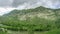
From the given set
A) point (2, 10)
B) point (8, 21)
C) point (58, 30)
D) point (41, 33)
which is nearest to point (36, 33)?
point (41, 33)

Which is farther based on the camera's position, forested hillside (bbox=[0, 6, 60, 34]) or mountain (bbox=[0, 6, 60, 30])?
mountain (bbox=[0, 6, 60, 30])

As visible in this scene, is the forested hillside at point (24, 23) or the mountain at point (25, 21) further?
the mountain at point (25, 21)

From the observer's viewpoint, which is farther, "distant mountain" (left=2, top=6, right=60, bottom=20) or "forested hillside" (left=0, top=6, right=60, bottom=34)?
"distant mountain" (left=2, top=6, right=60, bottom=20)

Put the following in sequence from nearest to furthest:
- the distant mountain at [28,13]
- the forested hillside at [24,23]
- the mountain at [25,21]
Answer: the forested hillside at [24,23], the mountain at [25,21], the distant mountain at [28,13]

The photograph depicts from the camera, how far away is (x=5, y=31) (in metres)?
7.78

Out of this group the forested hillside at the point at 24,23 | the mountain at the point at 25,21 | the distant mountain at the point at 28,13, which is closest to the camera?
the forested hillside at the point at 24,23

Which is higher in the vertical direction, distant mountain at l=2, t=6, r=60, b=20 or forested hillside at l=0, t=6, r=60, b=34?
distant mountain at l=2, t=6, r=60, b=20

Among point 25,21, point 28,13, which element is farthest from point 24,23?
point 28,13

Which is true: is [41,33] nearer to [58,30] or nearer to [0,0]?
[58,30]

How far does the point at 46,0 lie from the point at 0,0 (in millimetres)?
2134

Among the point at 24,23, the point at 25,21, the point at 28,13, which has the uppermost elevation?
the point at 28,13

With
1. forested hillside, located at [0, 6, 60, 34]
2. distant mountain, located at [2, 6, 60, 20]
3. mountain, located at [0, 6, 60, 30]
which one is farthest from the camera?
distant mountain, located at [2, 6, 60, 20]

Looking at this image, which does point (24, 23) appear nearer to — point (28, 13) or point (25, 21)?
point (25, 21)

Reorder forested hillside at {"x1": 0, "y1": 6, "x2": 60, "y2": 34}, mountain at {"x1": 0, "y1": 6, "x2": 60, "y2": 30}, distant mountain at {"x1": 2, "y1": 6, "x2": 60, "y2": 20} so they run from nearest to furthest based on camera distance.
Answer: forested hillside at {"x1": 0, "y1": 6, "x2": 60, "y2": 34}
mountain at {"x1": 0, "y1": 6, "x2": 60, "y2": 30}
distant mountain at {"x1": 2, "y1": 6, "x2": 60, "y2": 20}
